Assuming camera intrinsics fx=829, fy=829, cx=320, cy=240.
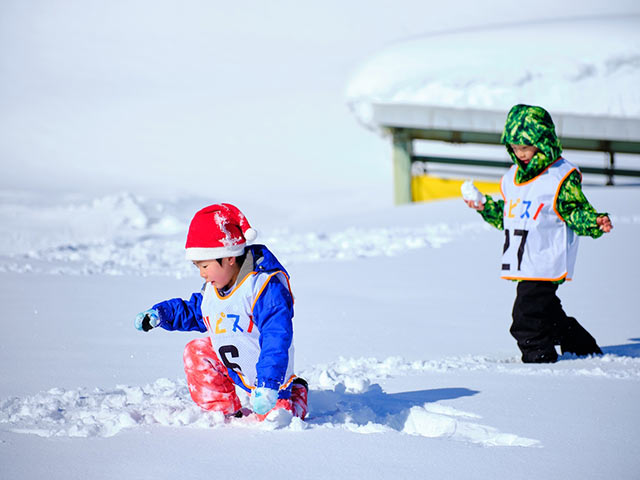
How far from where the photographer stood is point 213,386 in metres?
2.67

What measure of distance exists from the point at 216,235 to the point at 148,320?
395 millimetres

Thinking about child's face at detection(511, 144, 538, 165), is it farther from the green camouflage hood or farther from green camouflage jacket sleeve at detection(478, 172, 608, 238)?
green camouflage jacket sleeve at detection(478, 172, 608, 238)

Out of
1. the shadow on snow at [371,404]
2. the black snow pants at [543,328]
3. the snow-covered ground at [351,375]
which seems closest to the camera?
the snow-covered ground at [351,375]

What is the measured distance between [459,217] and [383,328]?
186 inches

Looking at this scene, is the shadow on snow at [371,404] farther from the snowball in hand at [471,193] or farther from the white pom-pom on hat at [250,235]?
the snowball in hand at [471,193]

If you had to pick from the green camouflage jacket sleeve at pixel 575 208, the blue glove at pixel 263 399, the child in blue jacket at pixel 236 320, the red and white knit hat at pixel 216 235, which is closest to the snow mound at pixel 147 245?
the green camouflage jacket sleeve at pixel 575 208

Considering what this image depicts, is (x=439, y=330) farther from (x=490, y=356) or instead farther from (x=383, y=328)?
(x=490, y=356)

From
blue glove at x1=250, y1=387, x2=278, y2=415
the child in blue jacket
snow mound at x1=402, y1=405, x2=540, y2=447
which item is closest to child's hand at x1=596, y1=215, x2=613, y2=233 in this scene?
snow mound at x1=402, y1=405, x2=540, y2=447

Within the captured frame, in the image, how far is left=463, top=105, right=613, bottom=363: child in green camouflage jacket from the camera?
375 cm

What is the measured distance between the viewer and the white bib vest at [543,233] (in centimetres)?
377

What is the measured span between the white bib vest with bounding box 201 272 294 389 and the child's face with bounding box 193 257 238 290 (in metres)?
0.04

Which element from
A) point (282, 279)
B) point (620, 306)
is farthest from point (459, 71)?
point (282, 279)

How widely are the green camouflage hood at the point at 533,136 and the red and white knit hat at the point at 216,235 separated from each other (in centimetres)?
170

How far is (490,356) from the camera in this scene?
386 centimetres
